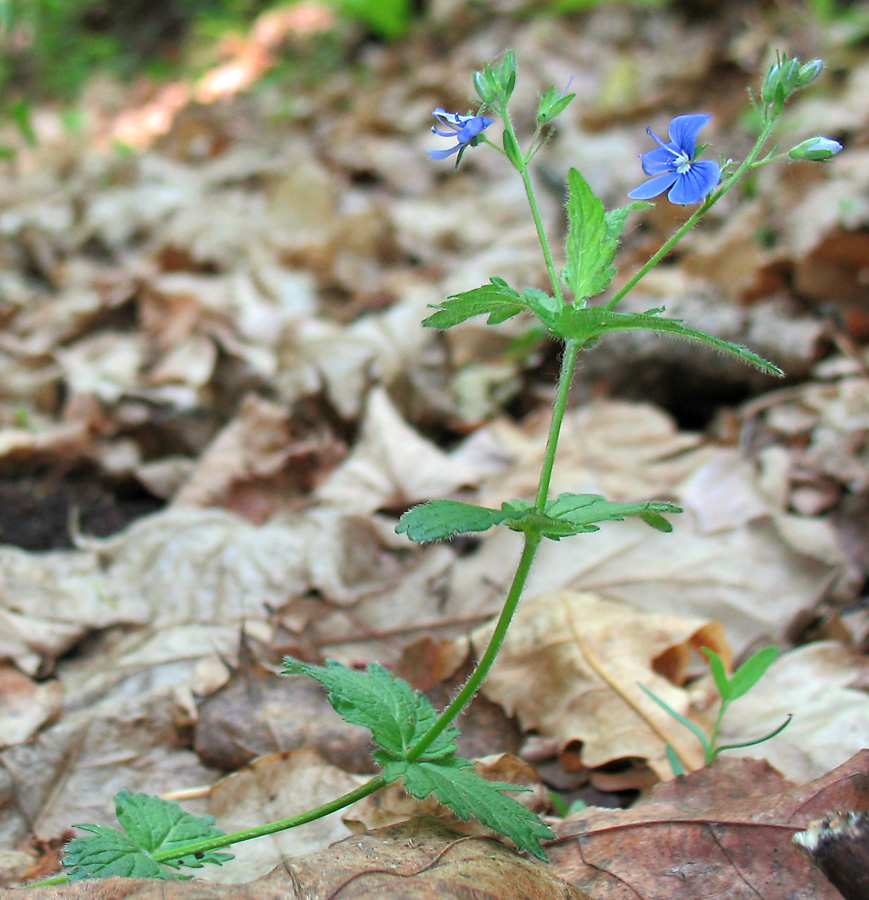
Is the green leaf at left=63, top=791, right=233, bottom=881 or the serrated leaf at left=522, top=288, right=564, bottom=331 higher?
the serrated leaf at left=522, top=288, right=564, bottom=331

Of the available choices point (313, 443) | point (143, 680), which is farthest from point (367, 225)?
point (143, 680)

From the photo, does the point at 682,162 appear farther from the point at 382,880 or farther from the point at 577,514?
the point at 382,880

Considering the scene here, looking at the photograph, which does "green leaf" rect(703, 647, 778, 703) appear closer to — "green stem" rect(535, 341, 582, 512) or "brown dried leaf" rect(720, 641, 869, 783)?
"brown dried leaf" rect(720, 641, 869, 783)

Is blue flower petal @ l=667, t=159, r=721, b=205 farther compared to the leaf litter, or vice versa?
the leaf litter

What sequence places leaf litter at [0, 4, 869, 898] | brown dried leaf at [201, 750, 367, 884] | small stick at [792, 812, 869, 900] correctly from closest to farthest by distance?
small stick at [792, 812, 869, 900], brown dried leaf at [201, 750, 367, 884], leaf litter at [0, 4, 869, 898]

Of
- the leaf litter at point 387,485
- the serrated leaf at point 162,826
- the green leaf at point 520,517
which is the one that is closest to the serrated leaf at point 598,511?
the green leaf at point 520,517

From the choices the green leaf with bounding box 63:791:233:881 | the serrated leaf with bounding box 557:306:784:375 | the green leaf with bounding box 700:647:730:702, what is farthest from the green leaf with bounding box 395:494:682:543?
the green leaf with bounding box 63:791:233:881

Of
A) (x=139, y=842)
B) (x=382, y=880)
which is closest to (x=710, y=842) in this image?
(x=382, y=880)

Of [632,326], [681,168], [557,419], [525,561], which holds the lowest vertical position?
[525,561]
